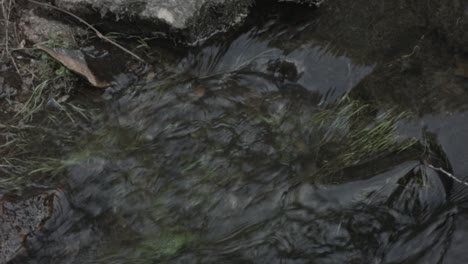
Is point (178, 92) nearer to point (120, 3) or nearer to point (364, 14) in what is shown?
→ point (120, 3)

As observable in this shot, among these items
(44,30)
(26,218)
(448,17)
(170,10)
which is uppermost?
(448,17)

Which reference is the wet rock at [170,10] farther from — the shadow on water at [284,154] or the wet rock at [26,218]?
the wet rock at [26,218]

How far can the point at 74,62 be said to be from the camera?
414cm

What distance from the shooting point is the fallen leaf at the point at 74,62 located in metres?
4.12

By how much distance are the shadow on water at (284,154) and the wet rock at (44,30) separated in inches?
28.9

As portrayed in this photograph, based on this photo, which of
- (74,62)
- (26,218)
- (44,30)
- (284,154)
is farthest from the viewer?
(44,30)

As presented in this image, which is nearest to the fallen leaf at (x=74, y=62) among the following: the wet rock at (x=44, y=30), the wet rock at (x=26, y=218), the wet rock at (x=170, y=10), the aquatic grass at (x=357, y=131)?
the wet rock at (x=44, y=30)

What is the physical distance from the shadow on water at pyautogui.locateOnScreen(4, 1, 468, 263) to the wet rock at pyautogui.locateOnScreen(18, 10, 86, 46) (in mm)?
733

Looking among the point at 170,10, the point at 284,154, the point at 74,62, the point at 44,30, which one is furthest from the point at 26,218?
the point at 170,10

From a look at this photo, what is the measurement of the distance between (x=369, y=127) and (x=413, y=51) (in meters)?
0.93

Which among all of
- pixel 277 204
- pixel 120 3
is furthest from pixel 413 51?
pixel 120 3

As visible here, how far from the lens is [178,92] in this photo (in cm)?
415

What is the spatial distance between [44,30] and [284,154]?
2379 millimetres

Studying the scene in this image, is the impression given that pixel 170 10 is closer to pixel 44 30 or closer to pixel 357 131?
pixel 44 30
